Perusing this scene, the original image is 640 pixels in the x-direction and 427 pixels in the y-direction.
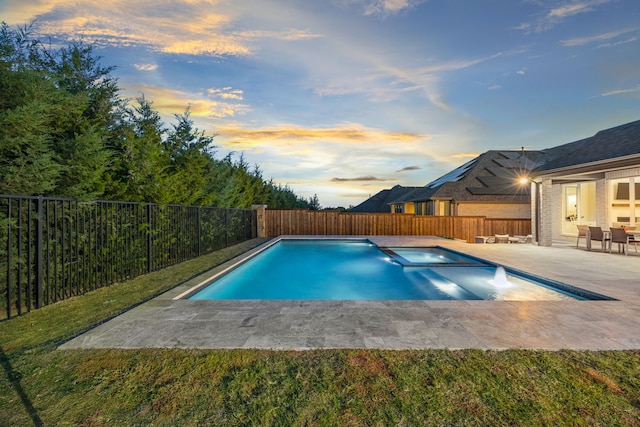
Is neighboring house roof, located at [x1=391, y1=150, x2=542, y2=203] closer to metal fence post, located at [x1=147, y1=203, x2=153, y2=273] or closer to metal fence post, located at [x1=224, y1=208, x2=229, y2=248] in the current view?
metal fence post, located at [x1=224, y1=208, x2=229, y2=248]

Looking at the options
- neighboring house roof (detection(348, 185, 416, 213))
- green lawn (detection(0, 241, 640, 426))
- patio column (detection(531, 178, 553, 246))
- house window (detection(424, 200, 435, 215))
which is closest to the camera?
green lawn (detection(0, 241, 640, 426))

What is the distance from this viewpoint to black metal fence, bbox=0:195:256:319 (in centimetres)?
381

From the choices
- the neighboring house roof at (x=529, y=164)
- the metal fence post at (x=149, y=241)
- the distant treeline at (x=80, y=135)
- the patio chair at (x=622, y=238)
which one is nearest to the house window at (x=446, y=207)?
the neighboring house roof at (x=529, y=164)

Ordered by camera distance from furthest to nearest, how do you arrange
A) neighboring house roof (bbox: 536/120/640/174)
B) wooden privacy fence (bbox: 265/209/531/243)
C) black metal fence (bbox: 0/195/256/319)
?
1. wooden privacy fence (bbox: 265/209/531/243)
2. neighboring house roof (bbox: 536/120/640/174)
3. black metal fence (bbox: 0/195/256/319)

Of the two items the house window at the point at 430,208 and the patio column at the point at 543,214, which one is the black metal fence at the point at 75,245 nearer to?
the patio column at the point at 543,214

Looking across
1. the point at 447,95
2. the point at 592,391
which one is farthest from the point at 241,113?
the point at 592,391

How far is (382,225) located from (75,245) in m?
14.5

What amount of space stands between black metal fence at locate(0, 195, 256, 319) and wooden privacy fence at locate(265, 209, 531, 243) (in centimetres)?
858

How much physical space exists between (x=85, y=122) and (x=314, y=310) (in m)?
5.51

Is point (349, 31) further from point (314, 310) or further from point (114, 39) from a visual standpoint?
point (314, 310)

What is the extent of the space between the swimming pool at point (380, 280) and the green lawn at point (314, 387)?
8.66 feet

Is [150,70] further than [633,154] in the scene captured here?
Yes

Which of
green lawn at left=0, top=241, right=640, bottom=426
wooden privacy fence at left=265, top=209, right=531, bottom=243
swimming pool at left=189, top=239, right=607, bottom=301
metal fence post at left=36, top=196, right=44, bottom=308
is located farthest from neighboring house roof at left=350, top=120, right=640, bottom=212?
metal fence post at left=36, top=196, right=44, bottom=308

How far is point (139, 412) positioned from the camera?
1.91 meters
